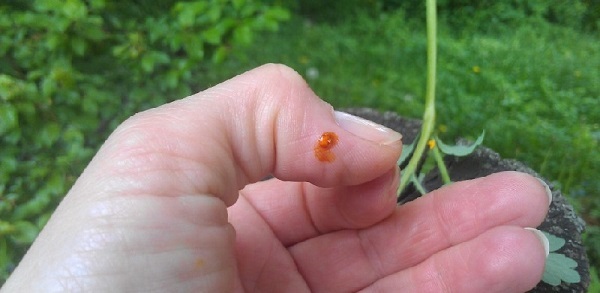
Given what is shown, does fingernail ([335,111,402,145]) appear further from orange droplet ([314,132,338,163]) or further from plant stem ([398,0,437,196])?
plant stem ([398,0,437,196])

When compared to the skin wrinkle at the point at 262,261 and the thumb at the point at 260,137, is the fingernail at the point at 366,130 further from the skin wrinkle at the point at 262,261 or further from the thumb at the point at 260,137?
the skin wrinkle at the point at 262,261

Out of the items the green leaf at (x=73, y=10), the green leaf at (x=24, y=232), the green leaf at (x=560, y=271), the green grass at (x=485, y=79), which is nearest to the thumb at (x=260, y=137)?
the green leaf at (x=560, y=271)

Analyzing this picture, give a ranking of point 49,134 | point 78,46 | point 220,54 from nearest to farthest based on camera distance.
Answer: point 49,134
point 78,46
point 220,54

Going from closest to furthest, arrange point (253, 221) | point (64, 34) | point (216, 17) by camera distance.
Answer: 1. point (253, 221)
2. point (64, 34)
3. point (216, 17)

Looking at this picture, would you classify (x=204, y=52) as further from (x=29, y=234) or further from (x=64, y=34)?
(x=29, y=234)

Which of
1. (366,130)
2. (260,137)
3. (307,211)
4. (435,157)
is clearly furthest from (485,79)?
(260,137)

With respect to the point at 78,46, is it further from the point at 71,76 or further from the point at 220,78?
the point at 220,78

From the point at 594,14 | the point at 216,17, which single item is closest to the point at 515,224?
the point at 216,17

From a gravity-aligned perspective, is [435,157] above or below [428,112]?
below
